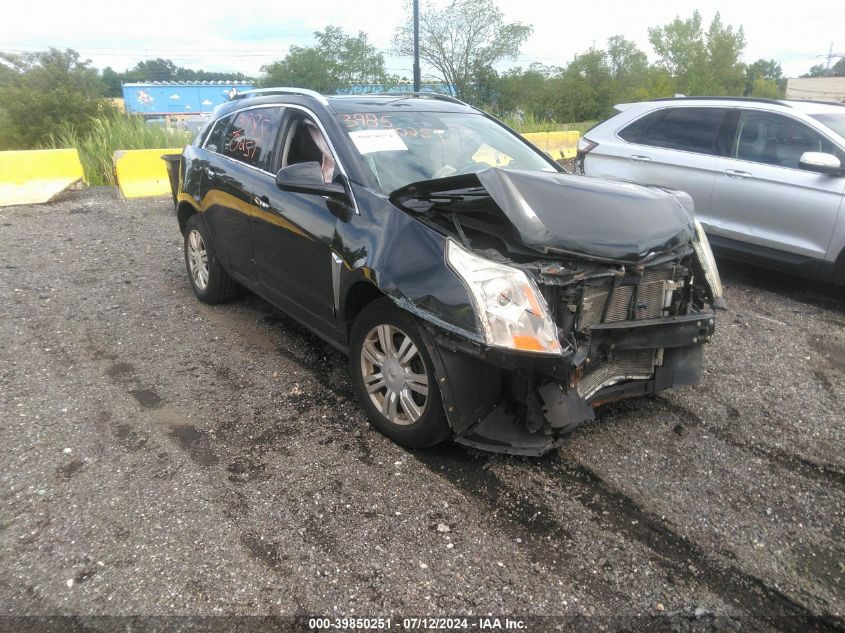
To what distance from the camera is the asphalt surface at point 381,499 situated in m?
2.41

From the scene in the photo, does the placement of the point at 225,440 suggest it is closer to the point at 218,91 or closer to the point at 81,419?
the point at 81,419

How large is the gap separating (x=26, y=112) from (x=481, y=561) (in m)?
25.3

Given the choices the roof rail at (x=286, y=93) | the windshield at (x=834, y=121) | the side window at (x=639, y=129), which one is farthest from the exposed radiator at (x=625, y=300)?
the side window at (x=639, y=129)

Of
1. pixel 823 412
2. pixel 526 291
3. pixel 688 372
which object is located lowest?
pixel 823 412

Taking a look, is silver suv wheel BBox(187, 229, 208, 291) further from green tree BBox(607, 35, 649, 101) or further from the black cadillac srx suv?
green tree BBox(607, 35, 649, 101)

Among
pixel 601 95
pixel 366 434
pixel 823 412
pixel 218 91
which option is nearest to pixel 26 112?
pixel 366 434

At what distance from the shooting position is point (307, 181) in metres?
3.50

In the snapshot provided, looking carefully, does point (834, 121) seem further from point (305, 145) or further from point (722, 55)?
point (722, 55)

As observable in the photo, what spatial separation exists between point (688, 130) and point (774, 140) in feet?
3.05

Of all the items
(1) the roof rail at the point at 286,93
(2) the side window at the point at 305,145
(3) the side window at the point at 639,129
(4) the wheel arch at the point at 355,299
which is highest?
(1) the roof rail at the point at 286,93

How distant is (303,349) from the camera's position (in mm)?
4750

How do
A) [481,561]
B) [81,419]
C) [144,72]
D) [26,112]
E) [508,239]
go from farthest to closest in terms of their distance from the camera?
1. [144,72]
2. [26,112]
3. [81,419]
4. [508,239]
5. [481,561]

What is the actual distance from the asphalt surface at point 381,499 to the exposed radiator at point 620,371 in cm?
41

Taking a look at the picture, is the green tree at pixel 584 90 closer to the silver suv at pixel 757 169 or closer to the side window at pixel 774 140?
the silver suv at pixel 757 169
